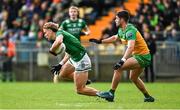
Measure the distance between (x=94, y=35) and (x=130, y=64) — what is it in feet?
61.7

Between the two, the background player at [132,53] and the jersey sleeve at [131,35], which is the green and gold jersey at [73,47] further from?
the jersey sleeve at [131,35]

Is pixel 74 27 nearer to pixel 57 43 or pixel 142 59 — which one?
pixel 142 59

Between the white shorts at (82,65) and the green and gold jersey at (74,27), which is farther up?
the green and gold jersey at (74,27)

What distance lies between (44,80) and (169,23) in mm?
6469

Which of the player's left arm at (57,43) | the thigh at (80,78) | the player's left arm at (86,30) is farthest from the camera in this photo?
the player's left arm at (86,30)

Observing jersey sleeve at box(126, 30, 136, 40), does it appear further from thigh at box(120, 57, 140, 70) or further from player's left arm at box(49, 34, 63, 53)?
player's left arm at box(49, 34, 63, 53)

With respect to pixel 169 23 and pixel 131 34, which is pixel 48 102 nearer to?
pixel 131 34

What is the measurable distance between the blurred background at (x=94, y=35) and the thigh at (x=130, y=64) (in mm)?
12059

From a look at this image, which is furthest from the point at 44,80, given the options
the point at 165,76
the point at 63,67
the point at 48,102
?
the point at 48,102

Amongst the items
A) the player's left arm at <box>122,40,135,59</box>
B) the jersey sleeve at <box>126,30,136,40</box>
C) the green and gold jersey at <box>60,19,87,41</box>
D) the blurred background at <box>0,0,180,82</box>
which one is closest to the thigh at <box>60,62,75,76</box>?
the jersey sleeve at <box>126,30,136,40</box>

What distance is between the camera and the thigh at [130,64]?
1738cm

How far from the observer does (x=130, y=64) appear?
1742 centimetres

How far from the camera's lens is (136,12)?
34781 mm

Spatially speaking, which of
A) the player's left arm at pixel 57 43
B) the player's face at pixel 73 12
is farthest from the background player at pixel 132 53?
the player's face at pixel 73 12
